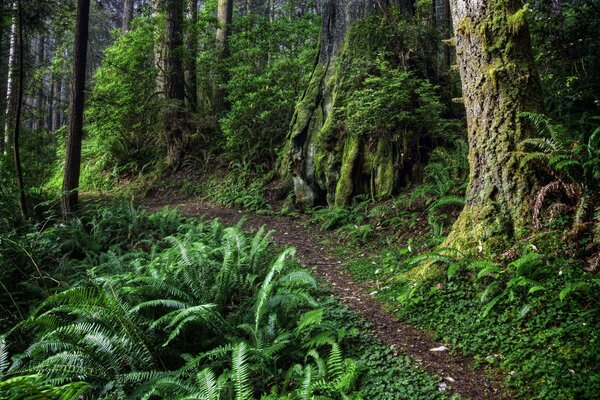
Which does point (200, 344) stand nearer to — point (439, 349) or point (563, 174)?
point (439, 349)

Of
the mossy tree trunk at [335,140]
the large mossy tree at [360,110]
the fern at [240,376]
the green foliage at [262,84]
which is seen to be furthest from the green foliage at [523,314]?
the green foliage at [262,84]

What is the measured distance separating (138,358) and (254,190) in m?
7.03

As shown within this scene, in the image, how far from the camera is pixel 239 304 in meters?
4.62

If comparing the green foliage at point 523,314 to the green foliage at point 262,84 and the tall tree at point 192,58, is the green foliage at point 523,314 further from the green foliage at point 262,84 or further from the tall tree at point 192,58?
the tall tree at point 192,58

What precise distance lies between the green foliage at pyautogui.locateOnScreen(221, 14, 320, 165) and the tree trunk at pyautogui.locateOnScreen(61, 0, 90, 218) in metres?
3.81

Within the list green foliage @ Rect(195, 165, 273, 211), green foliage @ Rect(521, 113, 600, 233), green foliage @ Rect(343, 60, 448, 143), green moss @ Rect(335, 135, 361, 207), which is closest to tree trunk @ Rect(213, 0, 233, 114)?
green foliage @ Rect(195, 165, 273, 211)

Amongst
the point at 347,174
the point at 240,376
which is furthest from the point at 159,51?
the point at 240,376

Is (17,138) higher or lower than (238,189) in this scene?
higher

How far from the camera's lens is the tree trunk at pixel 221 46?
1257cm

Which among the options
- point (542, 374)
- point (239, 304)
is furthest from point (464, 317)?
point (239, 304)

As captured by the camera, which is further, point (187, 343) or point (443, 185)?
point (443, 185)

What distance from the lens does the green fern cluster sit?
3.09 meters

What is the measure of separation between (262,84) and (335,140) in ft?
12.2

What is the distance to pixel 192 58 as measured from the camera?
1294 cm
